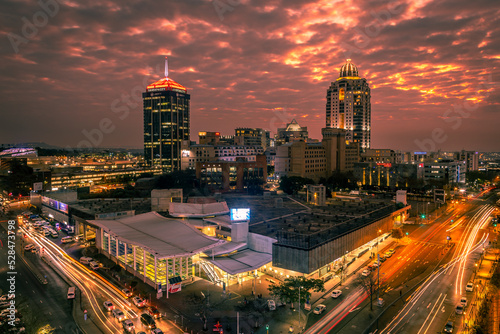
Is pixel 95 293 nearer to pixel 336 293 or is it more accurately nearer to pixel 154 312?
pixel 154 312

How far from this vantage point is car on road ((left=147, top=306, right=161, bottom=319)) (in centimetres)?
3212

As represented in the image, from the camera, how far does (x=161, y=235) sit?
46.4 meters

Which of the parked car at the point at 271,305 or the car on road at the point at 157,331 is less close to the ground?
the parked car at the point at 271,305

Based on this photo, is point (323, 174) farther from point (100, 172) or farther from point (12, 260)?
point (12, 260)

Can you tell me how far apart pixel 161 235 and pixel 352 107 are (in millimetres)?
166271

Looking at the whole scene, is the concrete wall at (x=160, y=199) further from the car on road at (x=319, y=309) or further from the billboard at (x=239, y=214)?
the car on road at (x=319, y=309)

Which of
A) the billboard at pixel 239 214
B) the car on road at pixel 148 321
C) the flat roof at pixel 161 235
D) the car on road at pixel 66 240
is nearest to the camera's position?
the car on road at pixel 148 321

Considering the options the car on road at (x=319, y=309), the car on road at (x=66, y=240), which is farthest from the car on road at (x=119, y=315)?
the car on road at (x=66, y=240)

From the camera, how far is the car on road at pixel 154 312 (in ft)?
105

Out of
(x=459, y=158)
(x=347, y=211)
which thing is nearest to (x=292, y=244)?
(x=347, y=211)

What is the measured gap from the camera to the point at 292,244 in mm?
39531

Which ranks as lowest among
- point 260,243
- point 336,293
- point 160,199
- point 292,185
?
point 336,293

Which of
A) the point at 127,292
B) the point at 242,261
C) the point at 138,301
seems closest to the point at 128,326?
the point at 138,301

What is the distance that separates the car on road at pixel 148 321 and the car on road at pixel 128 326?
1.08 meters
